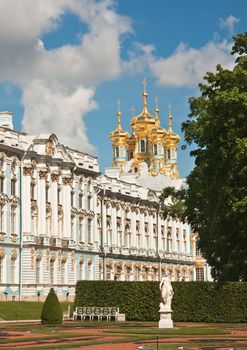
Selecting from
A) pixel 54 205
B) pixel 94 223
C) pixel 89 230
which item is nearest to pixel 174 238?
pixel 94 223

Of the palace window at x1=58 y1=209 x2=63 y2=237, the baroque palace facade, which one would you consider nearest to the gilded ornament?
the baroque palace facade

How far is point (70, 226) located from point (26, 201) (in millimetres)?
8119

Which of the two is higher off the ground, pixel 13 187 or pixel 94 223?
pixel 13 187

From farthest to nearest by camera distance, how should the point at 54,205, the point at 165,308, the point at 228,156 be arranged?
the point at 54,205 → the point at 165,308 → the point at 228,156

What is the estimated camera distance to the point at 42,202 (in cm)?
7519

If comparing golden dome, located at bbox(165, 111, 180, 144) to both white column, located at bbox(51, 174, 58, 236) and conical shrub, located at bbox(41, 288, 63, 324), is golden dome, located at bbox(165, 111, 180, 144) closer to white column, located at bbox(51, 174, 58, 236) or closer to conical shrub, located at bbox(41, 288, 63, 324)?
white column, located at bbox(51, 174, 58, 236)

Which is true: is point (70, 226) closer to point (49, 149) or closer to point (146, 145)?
point (49, 149)

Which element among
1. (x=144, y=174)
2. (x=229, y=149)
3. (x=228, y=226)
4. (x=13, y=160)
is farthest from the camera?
(x=144, y=174)

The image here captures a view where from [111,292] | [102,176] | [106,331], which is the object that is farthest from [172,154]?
[106,331]

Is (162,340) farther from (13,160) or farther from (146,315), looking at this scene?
(13,160)

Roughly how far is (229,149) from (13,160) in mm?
37316

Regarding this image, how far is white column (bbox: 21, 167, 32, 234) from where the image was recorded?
72.9 m

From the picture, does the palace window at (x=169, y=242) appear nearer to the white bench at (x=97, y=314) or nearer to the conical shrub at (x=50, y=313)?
the white bench at (x=97, y=314)

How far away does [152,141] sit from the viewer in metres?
151
